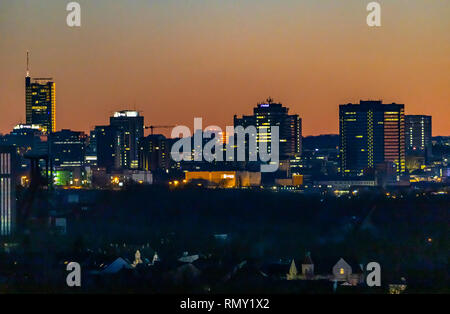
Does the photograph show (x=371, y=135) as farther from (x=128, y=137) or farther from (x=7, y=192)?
(x=7, y=192)

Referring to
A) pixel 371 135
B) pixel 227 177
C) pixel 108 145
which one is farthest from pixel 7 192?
pixel 371 135

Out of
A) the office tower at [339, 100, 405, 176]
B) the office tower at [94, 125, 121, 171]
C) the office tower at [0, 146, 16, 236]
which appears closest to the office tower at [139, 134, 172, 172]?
the office tower at [94, 125, 121, 171]

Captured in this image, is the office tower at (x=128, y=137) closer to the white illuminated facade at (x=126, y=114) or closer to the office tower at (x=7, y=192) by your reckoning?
the white illuminated facade at (x=126, y=114)

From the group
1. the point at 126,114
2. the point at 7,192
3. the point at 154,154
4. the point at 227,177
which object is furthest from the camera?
the point at 126,114

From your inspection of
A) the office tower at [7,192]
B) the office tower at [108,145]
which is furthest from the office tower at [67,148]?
the office tower at [7,192]

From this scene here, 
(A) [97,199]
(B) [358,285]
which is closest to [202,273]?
(B) [358,285]

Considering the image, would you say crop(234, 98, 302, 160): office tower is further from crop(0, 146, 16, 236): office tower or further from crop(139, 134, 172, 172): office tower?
crop(0, 146, 16, 236): office tower
